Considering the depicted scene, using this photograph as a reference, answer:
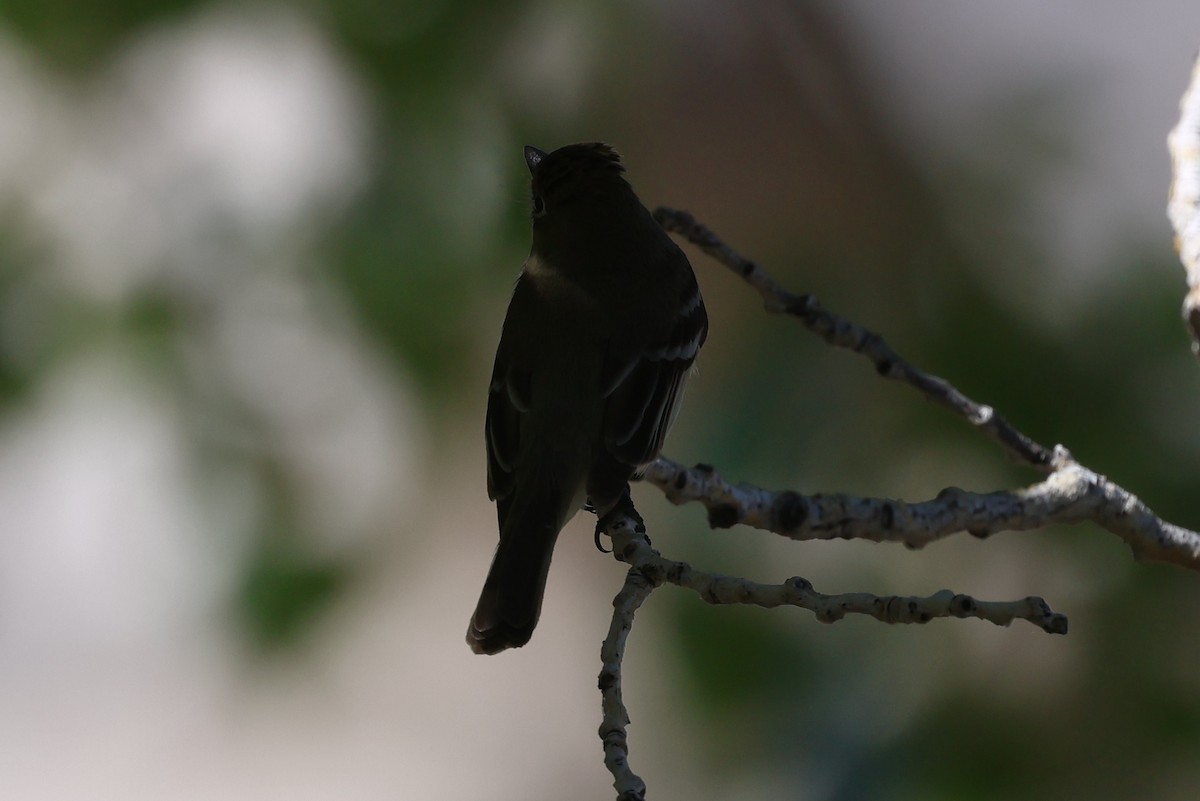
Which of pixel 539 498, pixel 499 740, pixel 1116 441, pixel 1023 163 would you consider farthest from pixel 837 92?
pixel 499 740

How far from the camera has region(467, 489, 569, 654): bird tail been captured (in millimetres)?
1768

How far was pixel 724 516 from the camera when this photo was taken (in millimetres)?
1623

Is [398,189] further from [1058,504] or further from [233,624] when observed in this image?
[1058,504]

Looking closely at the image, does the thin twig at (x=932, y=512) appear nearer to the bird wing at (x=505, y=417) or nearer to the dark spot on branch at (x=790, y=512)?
the dark spot on branch at (x=790, y=512)

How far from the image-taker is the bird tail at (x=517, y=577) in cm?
177

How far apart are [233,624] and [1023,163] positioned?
116 inches

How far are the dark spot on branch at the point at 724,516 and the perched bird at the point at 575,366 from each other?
30cm

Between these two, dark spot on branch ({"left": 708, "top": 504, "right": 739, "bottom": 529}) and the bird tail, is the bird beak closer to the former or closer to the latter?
the bird tail

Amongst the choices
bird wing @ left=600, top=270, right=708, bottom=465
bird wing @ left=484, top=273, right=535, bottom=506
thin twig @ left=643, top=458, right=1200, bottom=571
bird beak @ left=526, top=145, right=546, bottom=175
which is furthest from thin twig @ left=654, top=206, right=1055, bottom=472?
bird beak @ left=526, top=145, right=546, bottom=175

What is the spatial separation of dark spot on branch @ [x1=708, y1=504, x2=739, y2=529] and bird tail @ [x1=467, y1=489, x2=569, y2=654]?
1.12ft

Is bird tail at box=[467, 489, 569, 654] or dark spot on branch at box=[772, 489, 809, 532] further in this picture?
bird tail at box=[467, 489, 569, 654]

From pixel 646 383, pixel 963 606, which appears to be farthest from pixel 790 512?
pixel 646 383

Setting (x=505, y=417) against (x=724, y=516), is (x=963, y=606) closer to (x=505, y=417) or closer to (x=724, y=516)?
(x=724, y=516)

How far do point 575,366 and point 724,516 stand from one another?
0.57 meters
